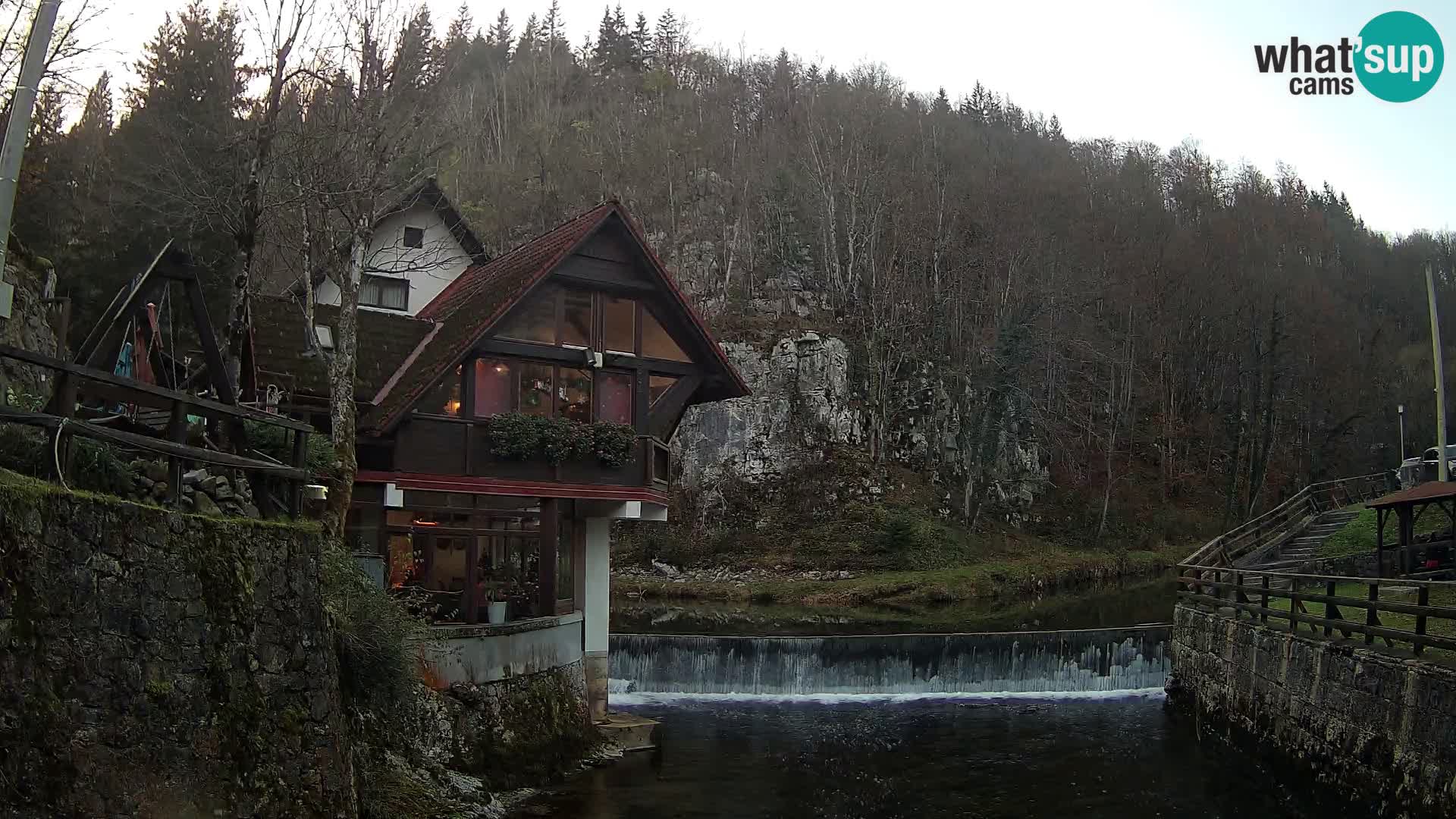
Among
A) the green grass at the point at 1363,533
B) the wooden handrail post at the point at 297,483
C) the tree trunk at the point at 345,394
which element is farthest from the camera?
the green grass at the point at 1363,533

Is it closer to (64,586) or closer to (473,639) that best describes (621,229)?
(473,639)

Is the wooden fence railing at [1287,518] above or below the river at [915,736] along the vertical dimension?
above

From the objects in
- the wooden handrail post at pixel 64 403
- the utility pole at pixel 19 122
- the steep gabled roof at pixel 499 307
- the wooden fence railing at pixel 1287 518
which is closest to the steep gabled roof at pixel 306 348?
the steep gabled roof at pixel 499 307

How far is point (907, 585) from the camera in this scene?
138 ft

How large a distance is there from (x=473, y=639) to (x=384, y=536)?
413 cm

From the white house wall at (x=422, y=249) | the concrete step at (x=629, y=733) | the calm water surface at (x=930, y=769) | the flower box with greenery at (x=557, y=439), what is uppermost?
the white house wall at (x=422, y=249)

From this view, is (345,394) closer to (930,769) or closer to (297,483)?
(297,483)

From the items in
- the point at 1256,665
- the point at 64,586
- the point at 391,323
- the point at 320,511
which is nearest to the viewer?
the point at 64,586

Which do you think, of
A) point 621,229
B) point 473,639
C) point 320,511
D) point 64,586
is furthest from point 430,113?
point 64,586

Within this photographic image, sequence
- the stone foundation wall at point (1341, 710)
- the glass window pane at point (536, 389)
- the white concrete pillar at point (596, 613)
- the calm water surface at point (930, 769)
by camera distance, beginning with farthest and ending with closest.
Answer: the white concrete pillar at point (596, 613)
the glass window pane at point (536, 389)
the calm water surface at point (930, 769)
the stone foundation wall at point (1341, 710)

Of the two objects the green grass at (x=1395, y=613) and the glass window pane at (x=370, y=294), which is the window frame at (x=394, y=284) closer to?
the glass window pane at (x=370, y=294)

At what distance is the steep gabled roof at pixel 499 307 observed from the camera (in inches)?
734

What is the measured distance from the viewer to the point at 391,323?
21969 mm

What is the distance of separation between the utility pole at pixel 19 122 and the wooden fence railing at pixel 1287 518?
29.5 metres
